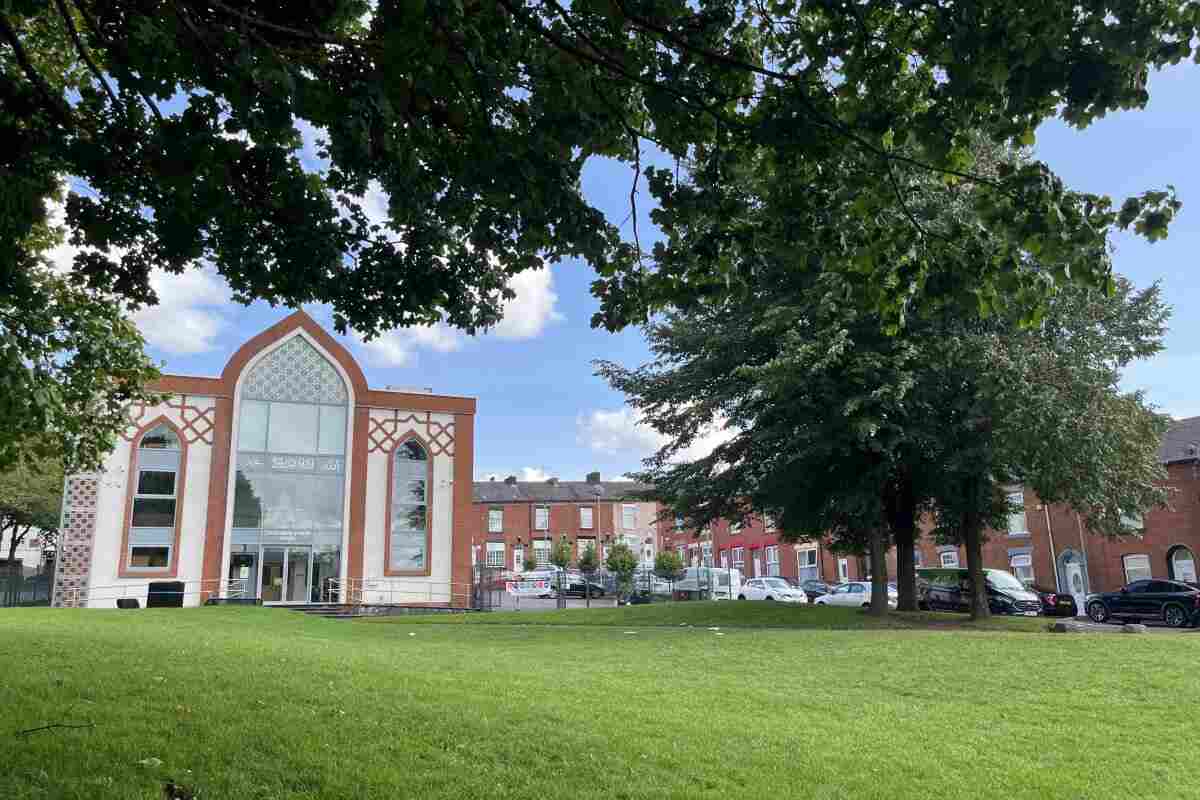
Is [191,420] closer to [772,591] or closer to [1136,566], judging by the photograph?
[772,591]

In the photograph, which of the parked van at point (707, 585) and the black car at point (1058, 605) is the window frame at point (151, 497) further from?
the black car at point (1058, 605)

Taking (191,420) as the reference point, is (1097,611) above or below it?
below

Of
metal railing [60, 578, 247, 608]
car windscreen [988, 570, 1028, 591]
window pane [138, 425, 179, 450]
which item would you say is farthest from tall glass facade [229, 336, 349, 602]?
car windscreen [988, 570, 1028, 591]

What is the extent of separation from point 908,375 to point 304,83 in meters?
15.8

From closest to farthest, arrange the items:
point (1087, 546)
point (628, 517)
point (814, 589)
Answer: point (1087, 546), point (814, 589), point (628, 517)

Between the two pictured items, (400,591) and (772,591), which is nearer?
(400,591)

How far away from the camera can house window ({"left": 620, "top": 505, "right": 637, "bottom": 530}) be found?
259 ft

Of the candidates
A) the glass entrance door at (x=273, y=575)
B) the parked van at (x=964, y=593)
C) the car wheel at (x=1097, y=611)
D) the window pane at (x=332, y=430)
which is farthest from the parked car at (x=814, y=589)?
the glass entrance door at (x=273, y=575)

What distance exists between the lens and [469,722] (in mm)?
7031

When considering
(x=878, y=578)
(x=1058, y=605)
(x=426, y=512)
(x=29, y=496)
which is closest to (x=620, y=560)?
(x=426, y=512)

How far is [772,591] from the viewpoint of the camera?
136 ft

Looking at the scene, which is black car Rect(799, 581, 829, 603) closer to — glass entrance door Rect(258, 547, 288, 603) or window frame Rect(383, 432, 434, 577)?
window frame Rect(383, 432, 434, 577)

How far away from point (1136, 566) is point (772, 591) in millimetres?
16077

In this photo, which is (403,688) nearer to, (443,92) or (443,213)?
(443,213)
